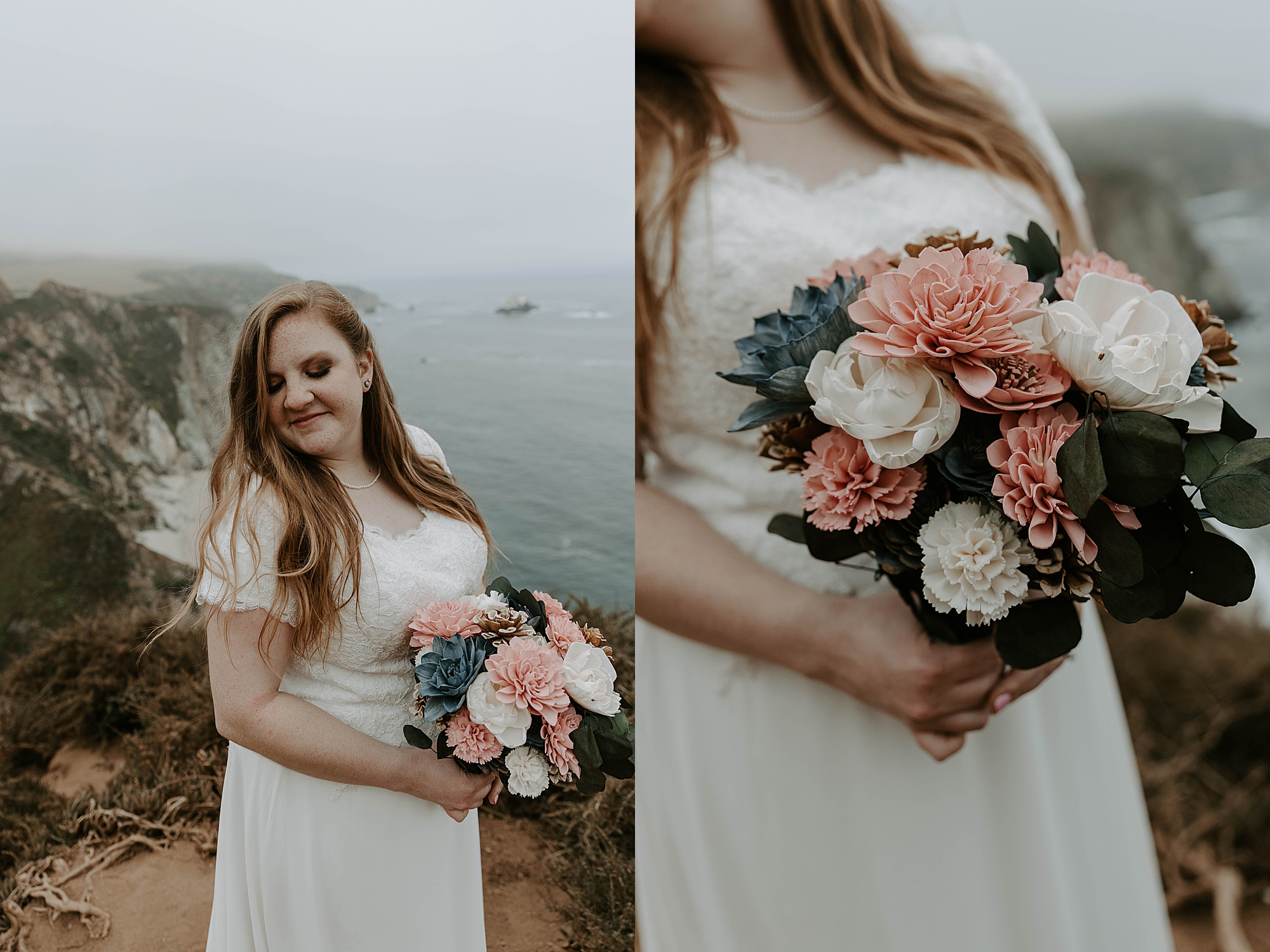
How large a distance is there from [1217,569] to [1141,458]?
0.14 m

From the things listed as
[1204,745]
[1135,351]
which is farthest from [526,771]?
[1204,745]

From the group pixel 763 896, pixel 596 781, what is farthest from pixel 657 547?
pixel 763 896

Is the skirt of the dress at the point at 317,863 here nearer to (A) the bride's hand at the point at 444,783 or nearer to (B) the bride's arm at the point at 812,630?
(A) the bride's hand at the point at 444,783

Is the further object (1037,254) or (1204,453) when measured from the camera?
(1037,254)

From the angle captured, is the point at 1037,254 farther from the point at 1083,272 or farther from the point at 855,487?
the point at 855,487

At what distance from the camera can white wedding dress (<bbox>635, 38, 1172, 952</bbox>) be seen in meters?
1.03

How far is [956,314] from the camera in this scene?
0.70 meters

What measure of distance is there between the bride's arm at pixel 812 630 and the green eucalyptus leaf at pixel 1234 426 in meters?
0.31

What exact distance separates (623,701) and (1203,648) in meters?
1.18

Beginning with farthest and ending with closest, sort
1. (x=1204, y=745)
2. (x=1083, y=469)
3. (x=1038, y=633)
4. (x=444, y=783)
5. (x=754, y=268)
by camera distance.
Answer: (x=1204, y=745)
(x=754, y=268)
(x=444, y=783)
(x=1038, y=633)
(x=1083, y=469)

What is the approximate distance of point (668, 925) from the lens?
3.66 ft

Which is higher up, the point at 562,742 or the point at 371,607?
the point at 371,607

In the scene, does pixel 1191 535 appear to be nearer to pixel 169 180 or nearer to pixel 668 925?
pixel 668 925

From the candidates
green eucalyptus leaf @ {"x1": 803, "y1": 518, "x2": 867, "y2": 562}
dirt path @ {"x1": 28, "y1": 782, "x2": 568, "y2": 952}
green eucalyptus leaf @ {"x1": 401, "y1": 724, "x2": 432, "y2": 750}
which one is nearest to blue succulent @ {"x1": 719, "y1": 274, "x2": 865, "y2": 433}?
green eucalyptus leaf @ {"x1": 803, "y1": 518, "x2": 867, "y2": 562}
